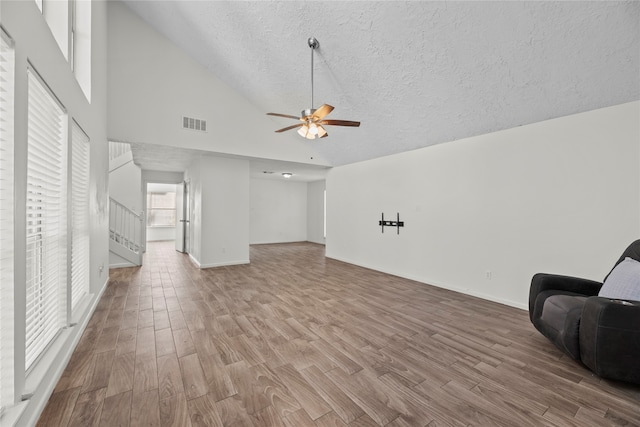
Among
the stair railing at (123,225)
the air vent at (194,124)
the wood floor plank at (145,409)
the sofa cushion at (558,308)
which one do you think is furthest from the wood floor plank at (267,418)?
the stair railing at (123,225)

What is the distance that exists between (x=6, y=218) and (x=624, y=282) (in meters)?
4.37

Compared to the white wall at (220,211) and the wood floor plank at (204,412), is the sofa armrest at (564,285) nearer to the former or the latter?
the wood floor plank at (204,412)

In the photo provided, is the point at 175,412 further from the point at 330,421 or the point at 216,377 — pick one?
the point at 330,421

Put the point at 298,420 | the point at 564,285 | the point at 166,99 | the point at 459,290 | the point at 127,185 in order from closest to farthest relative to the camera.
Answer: the point at 298,420, the point at 564,285, the point at 459,290, the point at 166,99, the point at 127,185

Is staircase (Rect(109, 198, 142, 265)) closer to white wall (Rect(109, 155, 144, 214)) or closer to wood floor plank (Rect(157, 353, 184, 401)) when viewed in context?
white wall (Rect(109, 155, 144, 214))

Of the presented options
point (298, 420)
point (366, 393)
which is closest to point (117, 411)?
point (298, 420)

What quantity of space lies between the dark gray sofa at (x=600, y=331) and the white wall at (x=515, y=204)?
2.17 ft

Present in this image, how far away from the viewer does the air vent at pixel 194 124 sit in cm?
508

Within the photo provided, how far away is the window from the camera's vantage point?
10.5 metres

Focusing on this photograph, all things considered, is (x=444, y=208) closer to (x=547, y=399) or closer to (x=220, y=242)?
(x=547, y=399)

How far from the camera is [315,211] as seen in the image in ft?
34.9

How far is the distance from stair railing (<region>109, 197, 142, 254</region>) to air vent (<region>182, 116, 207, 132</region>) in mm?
2787

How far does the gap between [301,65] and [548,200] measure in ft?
13.3

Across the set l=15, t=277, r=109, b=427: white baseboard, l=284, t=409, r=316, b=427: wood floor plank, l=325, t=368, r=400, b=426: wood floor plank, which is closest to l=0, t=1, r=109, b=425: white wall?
l=15, t=277, r=109, b=427: white baseboard
